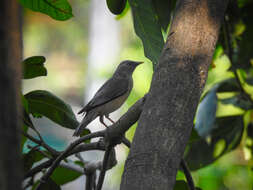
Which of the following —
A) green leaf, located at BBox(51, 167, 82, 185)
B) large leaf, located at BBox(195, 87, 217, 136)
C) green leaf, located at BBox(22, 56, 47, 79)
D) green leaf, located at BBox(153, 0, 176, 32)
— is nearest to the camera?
green leaf, located at BBox(22, 56, 47, 79)

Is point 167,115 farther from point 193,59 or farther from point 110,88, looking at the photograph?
point 110,88

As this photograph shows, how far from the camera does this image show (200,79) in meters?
1.77

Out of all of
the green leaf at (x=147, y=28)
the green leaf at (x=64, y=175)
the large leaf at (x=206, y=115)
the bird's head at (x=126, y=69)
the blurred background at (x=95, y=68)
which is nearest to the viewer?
the green leaf at (x=147, y=28)

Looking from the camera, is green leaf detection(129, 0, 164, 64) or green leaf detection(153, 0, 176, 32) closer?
green leaf detection(129, 0, 164, 64)

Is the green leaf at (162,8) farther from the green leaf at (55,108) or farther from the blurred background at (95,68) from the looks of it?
the green leaf at (55,108)

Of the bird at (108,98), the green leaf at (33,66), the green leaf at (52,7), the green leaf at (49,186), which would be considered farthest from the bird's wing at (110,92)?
the green leaf at (52,7)

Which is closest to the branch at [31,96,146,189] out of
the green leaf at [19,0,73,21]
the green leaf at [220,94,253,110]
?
the green leaf at [19,0,73,21]

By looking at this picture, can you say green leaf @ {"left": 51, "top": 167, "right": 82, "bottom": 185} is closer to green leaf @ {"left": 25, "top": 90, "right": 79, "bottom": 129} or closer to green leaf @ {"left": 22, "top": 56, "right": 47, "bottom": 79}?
green leaf @ {"left": 25, "top": 90, "right": 79, "bottom": 129}

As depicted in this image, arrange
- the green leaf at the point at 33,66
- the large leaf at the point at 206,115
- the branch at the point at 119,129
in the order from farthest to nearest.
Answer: the large leaf at the point at 206,115
the green leaf at the point at 33,66
the branch at the point at 119,129

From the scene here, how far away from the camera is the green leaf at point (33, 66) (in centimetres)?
247

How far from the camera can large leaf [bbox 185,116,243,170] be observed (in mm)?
3223

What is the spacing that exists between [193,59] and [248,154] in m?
1.92

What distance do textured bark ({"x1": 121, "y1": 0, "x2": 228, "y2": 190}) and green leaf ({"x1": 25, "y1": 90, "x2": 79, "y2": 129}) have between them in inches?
35.8

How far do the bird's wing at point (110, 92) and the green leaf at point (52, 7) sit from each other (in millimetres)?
2081
